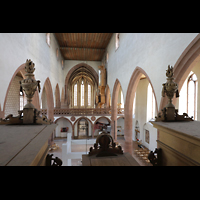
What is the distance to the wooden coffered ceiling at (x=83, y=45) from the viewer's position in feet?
43.0

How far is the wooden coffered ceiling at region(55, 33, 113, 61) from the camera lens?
43.0 ft

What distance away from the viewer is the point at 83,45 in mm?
15195

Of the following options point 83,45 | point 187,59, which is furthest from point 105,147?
point 83,45

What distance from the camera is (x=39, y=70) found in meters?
8.57

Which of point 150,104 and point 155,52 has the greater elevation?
point 155,52

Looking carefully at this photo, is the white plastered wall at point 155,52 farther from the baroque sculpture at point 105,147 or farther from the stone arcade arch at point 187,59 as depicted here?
the baroque sculpture at point 105,147

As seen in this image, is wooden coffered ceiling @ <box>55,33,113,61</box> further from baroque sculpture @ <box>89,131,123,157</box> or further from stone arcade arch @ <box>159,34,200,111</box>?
baroque sculpture @ <box>89,131,123,157</box>

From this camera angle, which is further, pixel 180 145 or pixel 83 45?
pixel 83 45

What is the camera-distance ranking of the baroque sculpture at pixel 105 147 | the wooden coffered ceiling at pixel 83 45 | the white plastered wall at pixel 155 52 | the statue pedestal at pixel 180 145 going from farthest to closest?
1. the wooden coffered ceiling at pixel 83 45
2. the white plastered wall at pixel 155 52
3. the baroque sculpture at pixel 105 147
4. the statue pedestal at pixel 180 145

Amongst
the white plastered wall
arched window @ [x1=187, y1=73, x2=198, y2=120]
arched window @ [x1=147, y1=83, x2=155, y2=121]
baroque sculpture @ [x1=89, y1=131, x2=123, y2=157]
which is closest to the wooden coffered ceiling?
the white plastered wall

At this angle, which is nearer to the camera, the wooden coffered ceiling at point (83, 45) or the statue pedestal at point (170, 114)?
the statue pedestal at point (170, 114)

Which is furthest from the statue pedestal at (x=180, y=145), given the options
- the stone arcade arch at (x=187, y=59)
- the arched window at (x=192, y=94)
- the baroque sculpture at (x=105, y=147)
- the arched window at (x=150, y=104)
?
the arched window at (x=150, y=104)

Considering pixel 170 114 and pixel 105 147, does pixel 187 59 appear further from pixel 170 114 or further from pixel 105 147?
pixel 105 147

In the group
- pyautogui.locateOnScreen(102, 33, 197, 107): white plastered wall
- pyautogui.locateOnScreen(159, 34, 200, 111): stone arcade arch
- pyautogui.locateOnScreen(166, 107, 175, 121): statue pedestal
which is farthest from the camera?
pyautogui.locateOnScreen(102, 33, 197, 107): white plastered wall
